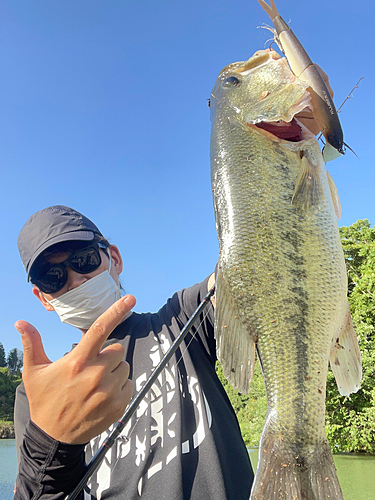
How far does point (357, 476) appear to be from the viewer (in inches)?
634

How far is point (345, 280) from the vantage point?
1.63 metres

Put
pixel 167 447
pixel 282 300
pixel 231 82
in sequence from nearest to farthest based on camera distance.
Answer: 1. pixel 282 300
2. pixel 167 447
3. pixel 231 82

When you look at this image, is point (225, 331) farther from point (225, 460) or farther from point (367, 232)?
point (367, 232)

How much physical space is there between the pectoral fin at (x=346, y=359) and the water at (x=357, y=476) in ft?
49.4

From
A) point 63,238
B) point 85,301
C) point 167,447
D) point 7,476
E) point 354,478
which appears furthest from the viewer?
point 7,476

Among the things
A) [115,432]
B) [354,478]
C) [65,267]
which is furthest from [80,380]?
[354,478]

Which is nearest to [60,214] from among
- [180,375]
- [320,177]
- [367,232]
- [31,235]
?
[31,235]

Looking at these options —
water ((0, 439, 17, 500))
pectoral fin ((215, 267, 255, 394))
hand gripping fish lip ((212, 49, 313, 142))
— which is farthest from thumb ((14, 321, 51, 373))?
water ((0, 439, 17, 500))

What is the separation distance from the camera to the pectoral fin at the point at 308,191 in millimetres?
1702

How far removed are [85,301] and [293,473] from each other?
2.00 m

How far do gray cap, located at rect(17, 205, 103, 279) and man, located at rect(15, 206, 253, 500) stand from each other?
0.03 ft

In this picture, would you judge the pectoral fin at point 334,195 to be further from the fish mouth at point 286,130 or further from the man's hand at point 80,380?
the man's hand at point 80,380

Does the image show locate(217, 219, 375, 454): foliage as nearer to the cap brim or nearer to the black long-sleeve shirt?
the black long-sleeve shirt

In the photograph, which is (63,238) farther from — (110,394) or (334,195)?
(334,195)
